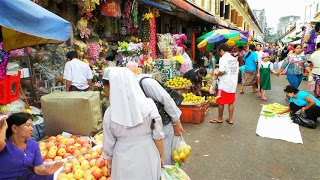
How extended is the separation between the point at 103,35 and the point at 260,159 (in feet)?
18.4

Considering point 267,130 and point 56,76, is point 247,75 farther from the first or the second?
point 56,76

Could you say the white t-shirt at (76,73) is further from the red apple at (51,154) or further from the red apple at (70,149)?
the red apple at (51,154)

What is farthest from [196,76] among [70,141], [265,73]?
[70,141]

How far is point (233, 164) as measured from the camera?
4.96 meters

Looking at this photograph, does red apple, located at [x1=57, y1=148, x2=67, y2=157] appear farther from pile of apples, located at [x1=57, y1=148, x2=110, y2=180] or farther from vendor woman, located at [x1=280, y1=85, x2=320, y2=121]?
vendor woman, located at [x1=280, y1=85, x2=320, y2=121]

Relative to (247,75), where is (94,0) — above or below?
above

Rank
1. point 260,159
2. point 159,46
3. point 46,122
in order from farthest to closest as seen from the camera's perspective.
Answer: point 159,46
point 260,159
point 46,122

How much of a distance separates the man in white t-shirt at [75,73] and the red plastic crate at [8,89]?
1.59 m

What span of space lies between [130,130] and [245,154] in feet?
11.0

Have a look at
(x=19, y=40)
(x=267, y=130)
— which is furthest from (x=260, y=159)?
(x=19, y=40)

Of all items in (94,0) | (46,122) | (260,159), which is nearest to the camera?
(46,122)

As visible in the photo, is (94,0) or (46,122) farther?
(94,0)

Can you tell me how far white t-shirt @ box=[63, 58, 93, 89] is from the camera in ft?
20.3

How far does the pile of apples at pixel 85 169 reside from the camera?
3.46 meters
